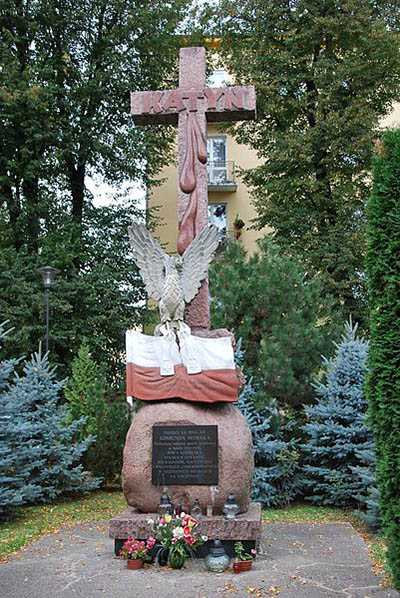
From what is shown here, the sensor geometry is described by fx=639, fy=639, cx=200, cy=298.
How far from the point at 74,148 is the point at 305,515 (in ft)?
35.6

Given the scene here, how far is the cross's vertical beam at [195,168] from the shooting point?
22.9 feet

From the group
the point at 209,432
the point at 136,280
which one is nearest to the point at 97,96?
the point at 136,280

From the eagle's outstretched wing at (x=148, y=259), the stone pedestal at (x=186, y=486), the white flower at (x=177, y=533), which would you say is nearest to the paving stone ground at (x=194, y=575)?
the white flower at (x=177, y=533)

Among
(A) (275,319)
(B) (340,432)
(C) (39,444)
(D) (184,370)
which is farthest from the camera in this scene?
(A) (275,319)

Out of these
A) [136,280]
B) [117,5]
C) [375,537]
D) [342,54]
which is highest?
[117,5]

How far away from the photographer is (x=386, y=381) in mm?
4414

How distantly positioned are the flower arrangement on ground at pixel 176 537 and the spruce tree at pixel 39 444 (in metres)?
3.60

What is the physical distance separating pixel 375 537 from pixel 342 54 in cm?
1252

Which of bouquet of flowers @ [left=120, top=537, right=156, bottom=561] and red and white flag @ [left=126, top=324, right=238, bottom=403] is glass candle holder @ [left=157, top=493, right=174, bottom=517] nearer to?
bouquet of flowers @ [left=120, top=537, right=156, bottom=561]

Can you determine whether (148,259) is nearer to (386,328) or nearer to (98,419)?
(386,328)

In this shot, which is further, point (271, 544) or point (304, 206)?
point (304, 206)

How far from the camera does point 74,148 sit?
1589 centimetres

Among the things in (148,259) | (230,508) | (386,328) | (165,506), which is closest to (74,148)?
(148,259)

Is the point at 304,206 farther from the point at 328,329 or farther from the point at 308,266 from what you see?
the point at 328,329
